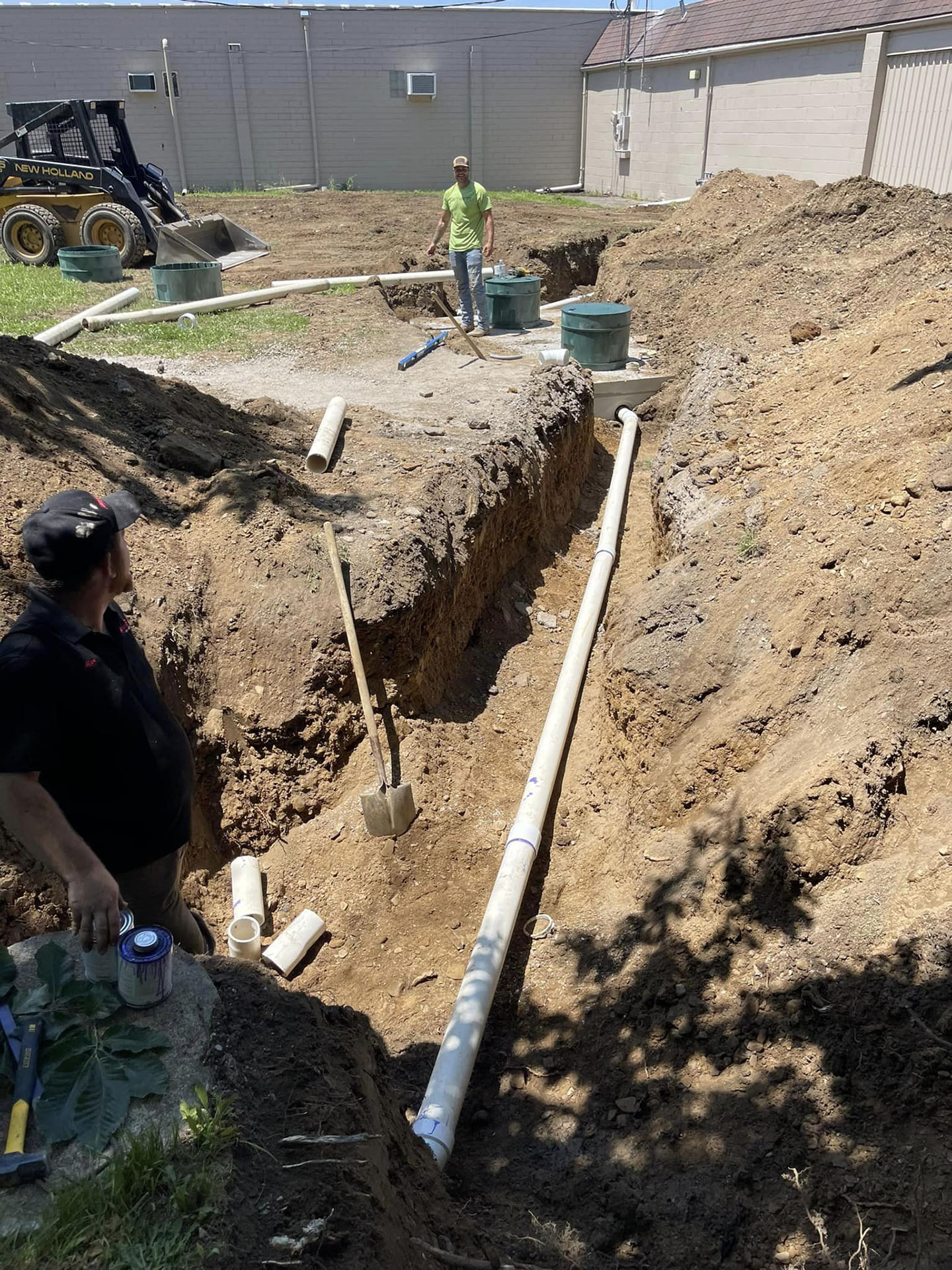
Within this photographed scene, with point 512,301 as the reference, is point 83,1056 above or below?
below

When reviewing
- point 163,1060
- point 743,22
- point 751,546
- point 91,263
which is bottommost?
point 751,546

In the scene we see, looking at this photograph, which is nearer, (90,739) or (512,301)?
(90,739)

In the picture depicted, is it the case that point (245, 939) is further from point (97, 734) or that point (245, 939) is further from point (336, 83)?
point (336, 83)

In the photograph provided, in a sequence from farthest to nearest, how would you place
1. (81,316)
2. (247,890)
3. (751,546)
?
(81,316)
(751,546)
(247,890)

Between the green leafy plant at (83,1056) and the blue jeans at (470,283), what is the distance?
11210 millimetres

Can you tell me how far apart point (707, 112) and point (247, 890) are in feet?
72.7

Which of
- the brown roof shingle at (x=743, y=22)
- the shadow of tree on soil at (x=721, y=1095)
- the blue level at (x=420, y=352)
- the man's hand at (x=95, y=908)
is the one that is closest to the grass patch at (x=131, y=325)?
the blue level at (x=420, y=352)

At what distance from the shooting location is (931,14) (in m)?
14.6

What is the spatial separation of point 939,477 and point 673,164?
21.0 m

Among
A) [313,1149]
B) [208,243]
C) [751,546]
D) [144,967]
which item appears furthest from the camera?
[208,243]

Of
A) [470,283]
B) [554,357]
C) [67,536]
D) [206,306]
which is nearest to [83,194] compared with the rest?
[206,306]

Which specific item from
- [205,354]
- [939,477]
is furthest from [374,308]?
[939,477]

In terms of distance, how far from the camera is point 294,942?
14.2ft

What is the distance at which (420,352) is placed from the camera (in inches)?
427
